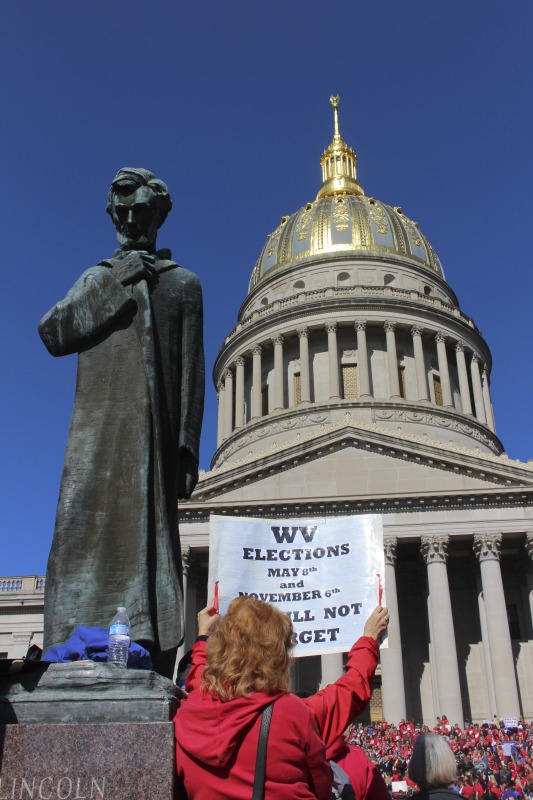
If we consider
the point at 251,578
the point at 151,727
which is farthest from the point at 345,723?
the point at 251,578

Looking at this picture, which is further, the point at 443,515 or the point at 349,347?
the point at 349,347

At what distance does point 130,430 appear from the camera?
486 cm

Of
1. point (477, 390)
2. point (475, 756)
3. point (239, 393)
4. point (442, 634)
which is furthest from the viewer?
point (239, 393)

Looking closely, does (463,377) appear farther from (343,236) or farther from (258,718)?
(258,718)

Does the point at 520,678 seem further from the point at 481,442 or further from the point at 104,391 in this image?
the point at 104,391

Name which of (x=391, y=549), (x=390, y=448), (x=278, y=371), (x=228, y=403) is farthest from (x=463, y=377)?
(x=391, y=549)

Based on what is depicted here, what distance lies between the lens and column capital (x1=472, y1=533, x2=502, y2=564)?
116 ft

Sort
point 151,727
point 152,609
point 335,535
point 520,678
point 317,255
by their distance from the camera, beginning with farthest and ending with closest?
point 317,255
point 520,678
point 335,535
point 152,609
point 151,727

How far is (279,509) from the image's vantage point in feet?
120

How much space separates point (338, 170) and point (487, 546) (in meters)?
52.8

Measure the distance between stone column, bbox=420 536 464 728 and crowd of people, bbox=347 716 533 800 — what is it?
1.31m

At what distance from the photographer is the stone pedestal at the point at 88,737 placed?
330 cm

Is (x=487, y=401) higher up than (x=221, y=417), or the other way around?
(x=487, y=401)

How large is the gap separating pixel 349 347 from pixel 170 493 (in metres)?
54.3
